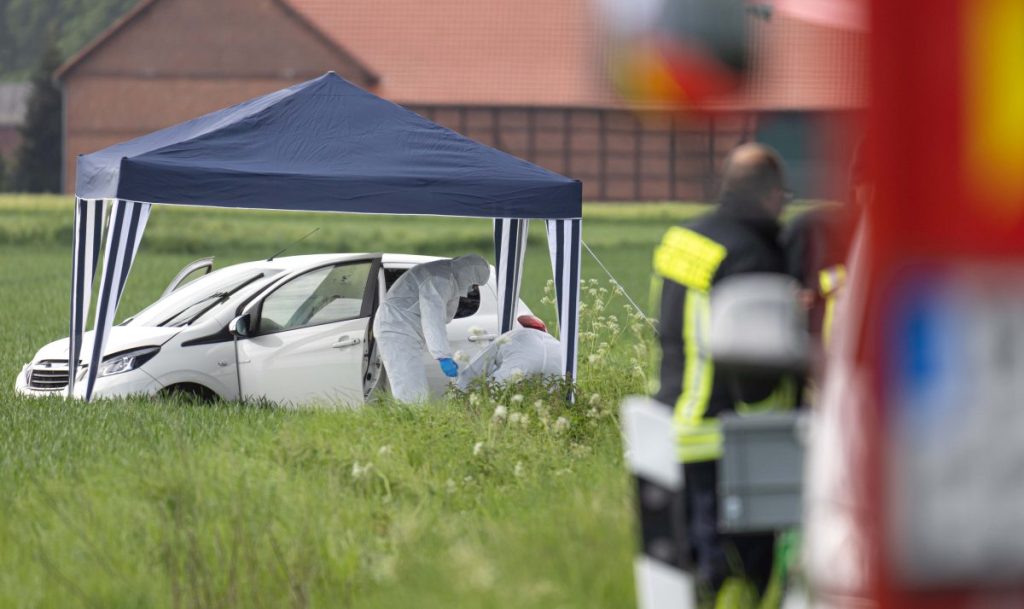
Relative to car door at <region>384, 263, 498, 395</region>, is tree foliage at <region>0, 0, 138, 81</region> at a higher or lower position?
higher

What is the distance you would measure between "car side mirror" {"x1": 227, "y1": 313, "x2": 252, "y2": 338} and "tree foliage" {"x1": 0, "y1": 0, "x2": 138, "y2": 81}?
12846cm

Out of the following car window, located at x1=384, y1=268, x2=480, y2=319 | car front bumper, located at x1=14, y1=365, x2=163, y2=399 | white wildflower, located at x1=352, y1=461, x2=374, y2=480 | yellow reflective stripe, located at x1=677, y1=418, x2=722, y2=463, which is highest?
yellow reflective stripe, located at x1=677, y1=418, x2=722, y2=463

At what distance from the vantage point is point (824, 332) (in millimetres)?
4414

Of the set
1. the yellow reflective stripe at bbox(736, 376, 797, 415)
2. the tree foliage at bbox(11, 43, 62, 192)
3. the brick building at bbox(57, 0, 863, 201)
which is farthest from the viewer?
the tree foliage at bbox(11, 43, 62, 192)

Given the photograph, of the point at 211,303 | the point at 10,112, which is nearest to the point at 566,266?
the point at 211,303

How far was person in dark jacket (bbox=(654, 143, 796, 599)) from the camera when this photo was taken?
16.1ft

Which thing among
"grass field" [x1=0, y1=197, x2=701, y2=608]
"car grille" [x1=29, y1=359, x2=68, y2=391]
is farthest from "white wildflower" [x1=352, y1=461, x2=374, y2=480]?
"car grille" [x1=29, y1=359, x2=68, y2=391]

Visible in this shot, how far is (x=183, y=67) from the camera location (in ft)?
214

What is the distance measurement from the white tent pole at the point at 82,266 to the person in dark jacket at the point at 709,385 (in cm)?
780

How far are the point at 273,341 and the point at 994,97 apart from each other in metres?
9.94

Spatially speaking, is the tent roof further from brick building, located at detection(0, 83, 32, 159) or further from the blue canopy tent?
brick building, located at detection(0, 83, 32, 159)

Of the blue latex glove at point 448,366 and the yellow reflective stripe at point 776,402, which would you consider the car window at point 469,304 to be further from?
the yellow reflective stripe at point 776,402

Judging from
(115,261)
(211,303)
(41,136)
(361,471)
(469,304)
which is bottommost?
(41,136)

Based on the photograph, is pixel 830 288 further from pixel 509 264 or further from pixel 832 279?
pixel 509 264
